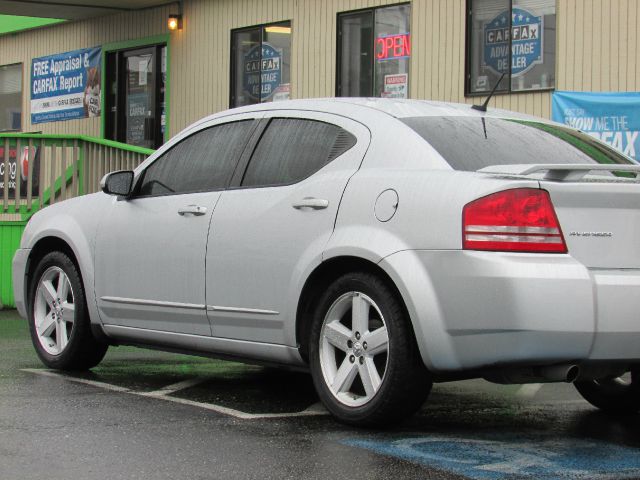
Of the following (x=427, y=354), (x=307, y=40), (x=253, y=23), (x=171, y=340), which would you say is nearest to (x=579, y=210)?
(x=427, y=354)

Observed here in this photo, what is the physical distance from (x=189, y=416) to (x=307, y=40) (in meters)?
13.8

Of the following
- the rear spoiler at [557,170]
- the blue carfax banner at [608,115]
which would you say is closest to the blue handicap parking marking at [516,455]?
the rear spoiler at [557,170]

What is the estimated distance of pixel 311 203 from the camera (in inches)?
243

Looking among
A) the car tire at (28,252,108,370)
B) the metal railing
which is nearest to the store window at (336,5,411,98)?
the metal railing

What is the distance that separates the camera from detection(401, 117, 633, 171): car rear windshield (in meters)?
5.91

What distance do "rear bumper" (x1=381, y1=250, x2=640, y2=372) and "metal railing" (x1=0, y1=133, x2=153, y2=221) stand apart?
914cm

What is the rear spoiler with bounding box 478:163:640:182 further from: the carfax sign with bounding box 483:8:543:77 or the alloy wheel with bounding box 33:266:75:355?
Result: the carfax sign with bounding box 483:8:543:77

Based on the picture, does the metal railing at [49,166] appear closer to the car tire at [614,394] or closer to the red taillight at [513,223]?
the car tire at [614,394]

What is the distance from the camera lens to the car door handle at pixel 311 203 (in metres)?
6.13

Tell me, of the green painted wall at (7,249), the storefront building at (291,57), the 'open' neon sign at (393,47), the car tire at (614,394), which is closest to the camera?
the car tire at (614,394)

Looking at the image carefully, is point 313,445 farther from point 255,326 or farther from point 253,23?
point 253,23

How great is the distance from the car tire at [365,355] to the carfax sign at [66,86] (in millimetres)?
19044

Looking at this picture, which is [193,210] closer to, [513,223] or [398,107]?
[398,107]

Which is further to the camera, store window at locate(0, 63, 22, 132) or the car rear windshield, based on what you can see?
store window at locate(0, 63, 22, 132)
